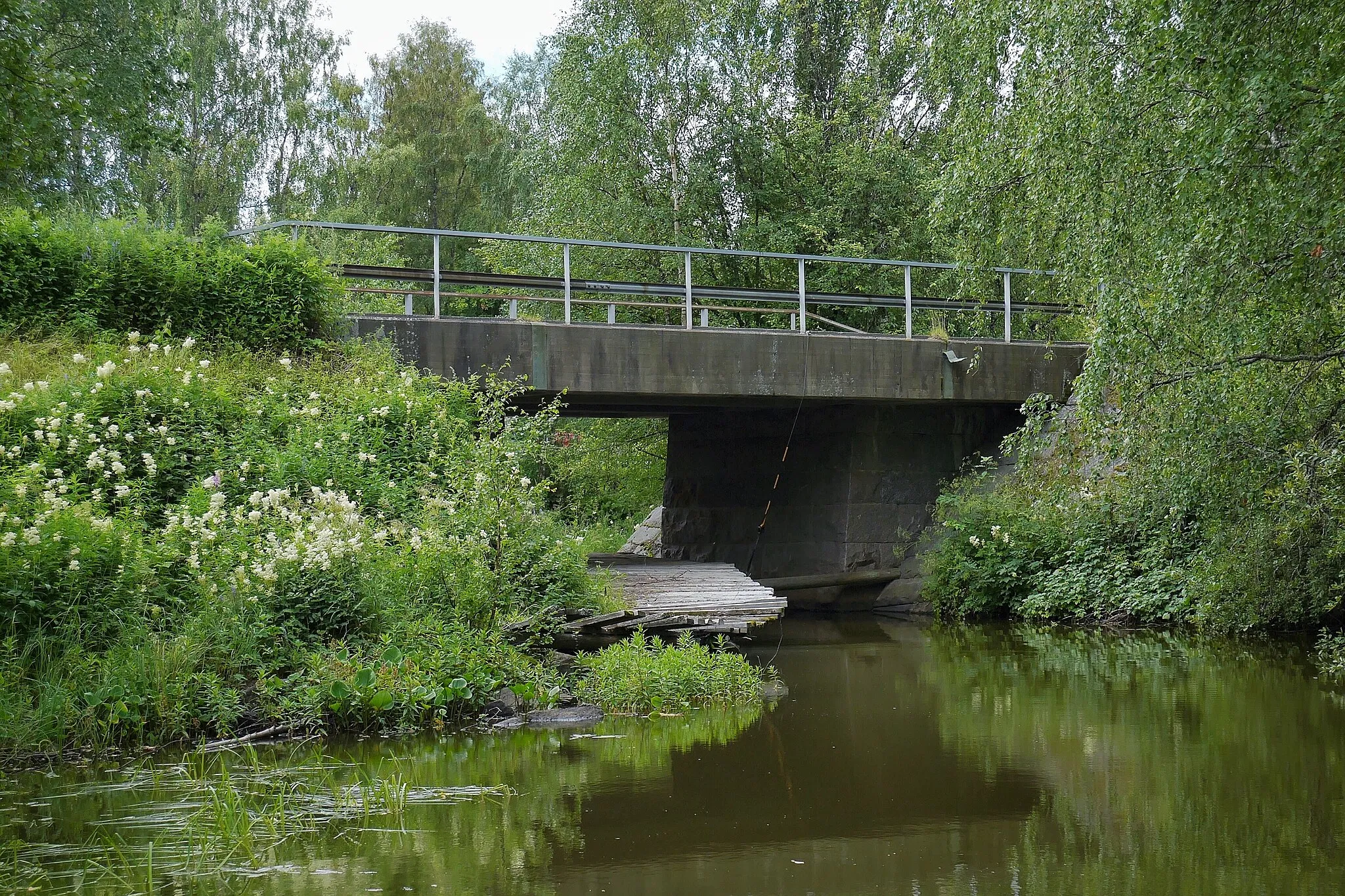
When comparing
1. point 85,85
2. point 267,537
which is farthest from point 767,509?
point 267,537

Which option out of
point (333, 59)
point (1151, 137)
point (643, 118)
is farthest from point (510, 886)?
point (333, 59)

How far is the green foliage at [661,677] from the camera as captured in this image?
836 centimetres

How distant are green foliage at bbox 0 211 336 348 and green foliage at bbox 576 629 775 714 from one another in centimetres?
516

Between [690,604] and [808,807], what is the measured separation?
466 cm

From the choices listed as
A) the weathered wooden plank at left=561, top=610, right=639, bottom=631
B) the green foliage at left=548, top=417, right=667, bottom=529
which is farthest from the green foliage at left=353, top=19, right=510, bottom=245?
the weathered wooden plank at left=561, top=610, right=639, bottom=631

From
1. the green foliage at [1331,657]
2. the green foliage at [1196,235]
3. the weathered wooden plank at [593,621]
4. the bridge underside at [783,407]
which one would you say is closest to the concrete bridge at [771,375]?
the bridge underside at [783,407]

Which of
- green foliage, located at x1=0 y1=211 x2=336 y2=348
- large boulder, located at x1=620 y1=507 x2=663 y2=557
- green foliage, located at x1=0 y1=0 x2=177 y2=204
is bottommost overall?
large boulder, located at x1=620 y1=507 x2=663 y2=557

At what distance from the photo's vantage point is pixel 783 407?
1775 cm

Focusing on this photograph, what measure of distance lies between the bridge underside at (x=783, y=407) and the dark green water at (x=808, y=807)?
628cm

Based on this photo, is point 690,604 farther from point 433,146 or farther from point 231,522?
point 433,146

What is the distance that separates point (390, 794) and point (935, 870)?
101 inches

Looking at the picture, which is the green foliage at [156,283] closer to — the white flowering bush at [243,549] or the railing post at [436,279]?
the white flowering bush at [243,549]

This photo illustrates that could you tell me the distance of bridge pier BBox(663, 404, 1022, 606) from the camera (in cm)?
1725

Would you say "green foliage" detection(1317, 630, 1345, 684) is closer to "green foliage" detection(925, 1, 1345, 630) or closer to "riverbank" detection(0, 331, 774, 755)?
"green foliage" detection(925, 1, 1345, 630)
